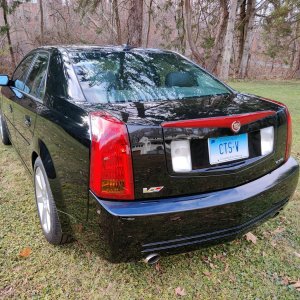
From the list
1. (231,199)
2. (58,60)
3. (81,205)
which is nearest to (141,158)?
(81,205)

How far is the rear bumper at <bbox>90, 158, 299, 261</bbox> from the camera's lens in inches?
67.8

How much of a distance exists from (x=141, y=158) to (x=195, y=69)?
1657 mm

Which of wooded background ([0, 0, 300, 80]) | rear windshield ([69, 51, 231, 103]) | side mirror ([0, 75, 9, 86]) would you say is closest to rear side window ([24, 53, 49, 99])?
rear windshield ([69, 51, 231, 103])

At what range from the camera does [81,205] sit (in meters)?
1.92

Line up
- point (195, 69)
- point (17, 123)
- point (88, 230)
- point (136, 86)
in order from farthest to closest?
point (17, 123)
point (195, 69)
point (136, 86)
point (88, 230)

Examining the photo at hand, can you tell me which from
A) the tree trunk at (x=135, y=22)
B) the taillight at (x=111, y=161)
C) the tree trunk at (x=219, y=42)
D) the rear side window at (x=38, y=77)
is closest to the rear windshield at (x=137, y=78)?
the rear side window at (x=38, y=77)

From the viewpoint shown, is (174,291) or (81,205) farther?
(174,291)

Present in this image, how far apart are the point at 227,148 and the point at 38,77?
6.24ft

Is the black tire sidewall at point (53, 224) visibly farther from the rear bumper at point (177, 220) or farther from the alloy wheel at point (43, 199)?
the rear bumper at point (177, 220)

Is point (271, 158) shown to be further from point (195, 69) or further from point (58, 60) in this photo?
point (58, 60)

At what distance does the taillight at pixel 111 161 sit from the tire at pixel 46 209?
0.72m

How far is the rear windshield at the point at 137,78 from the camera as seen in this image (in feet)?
7.67

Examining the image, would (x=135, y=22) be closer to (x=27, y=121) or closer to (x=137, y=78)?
(x=27, y=121)

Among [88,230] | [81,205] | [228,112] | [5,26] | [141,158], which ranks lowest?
[88,230]
